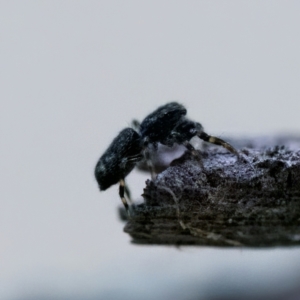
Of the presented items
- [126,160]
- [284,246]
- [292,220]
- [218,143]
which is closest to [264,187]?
[292,220]

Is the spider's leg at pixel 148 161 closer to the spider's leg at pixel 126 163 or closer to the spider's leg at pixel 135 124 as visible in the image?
the spider's leg at pixel 126 163

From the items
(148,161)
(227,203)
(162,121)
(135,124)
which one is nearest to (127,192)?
(148,161)

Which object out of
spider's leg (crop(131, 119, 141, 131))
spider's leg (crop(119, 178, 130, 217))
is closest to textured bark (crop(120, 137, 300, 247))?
spider's leg (crop(119, 178, 130, 217))

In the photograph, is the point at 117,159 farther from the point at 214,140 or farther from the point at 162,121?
the point at 214,140

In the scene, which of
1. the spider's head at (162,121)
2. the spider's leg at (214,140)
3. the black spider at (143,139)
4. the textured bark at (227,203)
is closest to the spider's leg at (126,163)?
the black spider at (143,139)

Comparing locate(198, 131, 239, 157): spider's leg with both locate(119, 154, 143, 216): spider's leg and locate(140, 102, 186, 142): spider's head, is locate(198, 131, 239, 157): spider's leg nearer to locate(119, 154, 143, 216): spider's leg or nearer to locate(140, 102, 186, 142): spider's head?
locate(140, 102, 186, 142): spider's head

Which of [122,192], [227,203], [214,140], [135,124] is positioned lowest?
[227,203]
